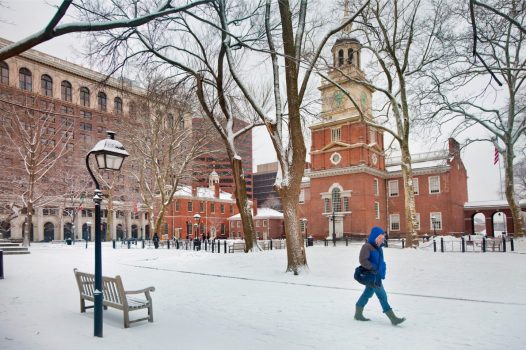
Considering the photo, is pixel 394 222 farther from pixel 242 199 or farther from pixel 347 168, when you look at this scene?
pixel 242 199

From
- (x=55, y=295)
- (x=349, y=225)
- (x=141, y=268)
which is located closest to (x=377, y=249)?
(x=55, y=295)

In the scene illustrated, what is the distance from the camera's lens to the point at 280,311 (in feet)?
26.0

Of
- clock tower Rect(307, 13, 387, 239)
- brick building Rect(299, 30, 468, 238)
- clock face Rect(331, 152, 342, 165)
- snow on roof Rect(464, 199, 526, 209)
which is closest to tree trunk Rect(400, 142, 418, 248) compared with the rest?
clock tower Rect(307, 13, 387, 239)

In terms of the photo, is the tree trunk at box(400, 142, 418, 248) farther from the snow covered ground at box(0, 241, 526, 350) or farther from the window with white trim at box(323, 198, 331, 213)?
the window with white trim at box(323, 198, 331, 213)

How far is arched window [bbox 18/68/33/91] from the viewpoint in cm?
5874

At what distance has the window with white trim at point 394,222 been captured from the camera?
45562mm

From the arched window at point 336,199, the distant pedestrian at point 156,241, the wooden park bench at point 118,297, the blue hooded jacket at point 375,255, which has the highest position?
the arched window at point 336,199

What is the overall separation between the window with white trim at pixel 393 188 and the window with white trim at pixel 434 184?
361 centimetres

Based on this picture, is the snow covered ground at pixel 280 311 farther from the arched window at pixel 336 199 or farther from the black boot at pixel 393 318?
the arched window at pixel 336 199

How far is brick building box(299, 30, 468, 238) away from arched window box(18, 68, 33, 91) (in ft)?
143

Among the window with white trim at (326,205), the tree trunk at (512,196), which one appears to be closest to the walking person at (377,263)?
the tree trunk at (512,196)

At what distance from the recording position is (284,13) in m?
13.5

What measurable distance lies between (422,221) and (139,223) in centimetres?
4850

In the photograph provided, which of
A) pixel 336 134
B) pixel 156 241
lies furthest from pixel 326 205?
pixel 156 241
